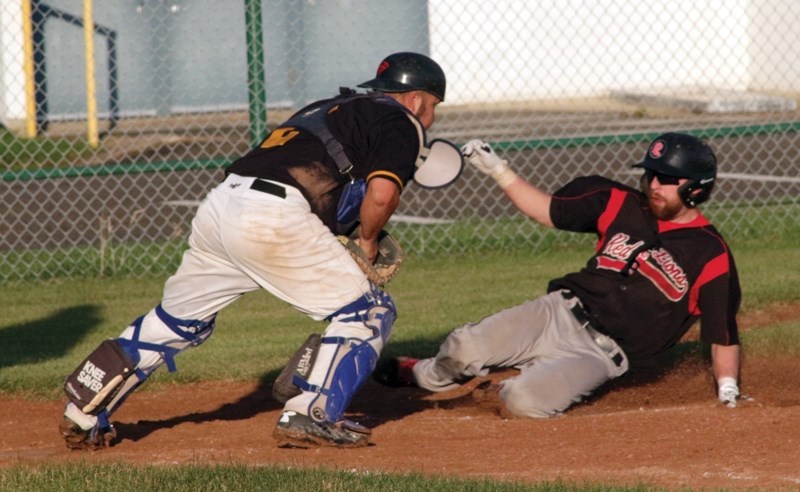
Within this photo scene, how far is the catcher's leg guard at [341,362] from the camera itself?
184 inches

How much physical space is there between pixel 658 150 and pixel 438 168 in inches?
44.6

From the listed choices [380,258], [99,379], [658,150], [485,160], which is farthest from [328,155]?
→ [658,150]

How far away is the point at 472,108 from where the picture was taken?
53.9ft

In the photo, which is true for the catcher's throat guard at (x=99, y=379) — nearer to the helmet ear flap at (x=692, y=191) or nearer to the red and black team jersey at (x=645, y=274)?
the red and black team jersey at (x=645, y=274)

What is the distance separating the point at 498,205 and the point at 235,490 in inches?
325

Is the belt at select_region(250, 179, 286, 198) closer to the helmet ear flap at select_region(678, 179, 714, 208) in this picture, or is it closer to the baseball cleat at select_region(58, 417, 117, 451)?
the baseball cleat at select_region(58, 417, 117, 451)

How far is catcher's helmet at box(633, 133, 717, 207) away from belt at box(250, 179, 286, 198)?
5.54ft

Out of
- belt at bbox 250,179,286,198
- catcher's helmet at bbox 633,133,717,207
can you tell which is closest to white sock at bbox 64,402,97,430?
belt at bbox 250,179,286,198

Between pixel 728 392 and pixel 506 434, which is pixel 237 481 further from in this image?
pixel 728 392

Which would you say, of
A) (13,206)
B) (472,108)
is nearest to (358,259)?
(13,206)

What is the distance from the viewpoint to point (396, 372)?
6.19 m

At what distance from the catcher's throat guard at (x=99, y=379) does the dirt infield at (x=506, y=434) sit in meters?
0.21

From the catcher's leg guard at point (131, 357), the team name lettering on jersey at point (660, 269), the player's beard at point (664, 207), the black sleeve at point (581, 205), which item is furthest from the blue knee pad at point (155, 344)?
the player's beard at point (664, 207)

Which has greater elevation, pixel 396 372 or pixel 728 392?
pixel 728 392
